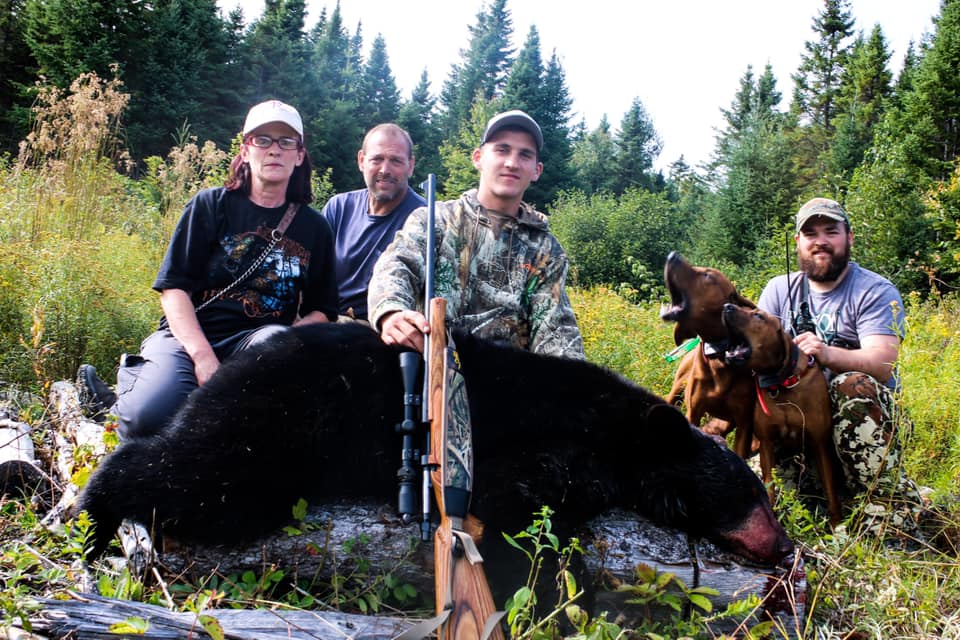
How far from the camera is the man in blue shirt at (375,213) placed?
4.62 m

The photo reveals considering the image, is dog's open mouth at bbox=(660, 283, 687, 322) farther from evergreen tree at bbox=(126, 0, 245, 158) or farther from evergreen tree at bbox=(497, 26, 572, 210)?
evergreen tree at bbox=(497, 26, 572, 210)

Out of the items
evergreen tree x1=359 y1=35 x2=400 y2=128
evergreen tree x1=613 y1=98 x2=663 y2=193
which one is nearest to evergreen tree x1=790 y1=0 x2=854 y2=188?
evergreen tree x1=613 y1=98 x2=663 y2=193

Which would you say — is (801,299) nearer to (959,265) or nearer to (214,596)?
(214,596)

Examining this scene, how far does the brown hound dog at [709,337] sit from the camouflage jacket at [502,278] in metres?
0.62

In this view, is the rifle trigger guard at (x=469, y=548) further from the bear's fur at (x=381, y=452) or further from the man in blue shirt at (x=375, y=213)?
the man in blue shirt at (x=375, y=213)

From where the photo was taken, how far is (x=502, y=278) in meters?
3.51

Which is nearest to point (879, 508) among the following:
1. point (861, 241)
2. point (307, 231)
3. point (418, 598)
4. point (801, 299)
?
point (801, 299)

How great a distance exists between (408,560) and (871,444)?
8.53 ft

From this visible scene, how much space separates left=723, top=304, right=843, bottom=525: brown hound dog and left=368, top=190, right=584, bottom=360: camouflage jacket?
2.86ft

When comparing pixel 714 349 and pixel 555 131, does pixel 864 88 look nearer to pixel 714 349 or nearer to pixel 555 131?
pixel 555 131

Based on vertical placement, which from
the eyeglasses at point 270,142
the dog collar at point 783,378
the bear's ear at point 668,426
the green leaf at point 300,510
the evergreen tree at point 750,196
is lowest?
the green leaf at point 300,510

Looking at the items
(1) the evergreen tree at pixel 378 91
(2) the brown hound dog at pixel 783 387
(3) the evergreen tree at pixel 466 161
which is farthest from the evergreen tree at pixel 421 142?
(2) the brown hound dog at pixel 783 387

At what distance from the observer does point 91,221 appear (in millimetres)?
5660

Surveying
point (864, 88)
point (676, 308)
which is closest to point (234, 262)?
point (676, 308)
